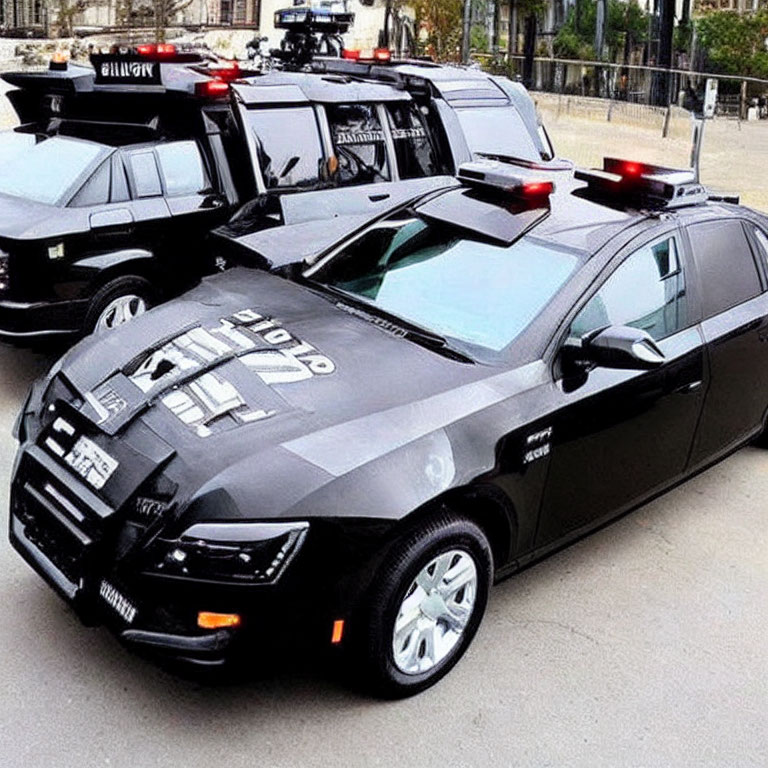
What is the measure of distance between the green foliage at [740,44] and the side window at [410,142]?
162 feet

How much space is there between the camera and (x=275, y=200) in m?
6.51

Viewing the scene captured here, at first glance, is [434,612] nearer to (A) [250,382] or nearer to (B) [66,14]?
(A) [250,382]

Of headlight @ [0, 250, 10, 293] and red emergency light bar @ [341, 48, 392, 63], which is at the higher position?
red emergency light bar @ [341, 48, 392, 63]

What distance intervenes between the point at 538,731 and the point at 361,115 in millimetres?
4815

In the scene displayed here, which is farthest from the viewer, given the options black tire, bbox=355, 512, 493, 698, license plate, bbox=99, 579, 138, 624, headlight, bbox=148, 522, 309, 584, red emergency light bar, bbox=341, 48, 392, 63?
red emergency light bar, bbox=341, 48, 392, 63

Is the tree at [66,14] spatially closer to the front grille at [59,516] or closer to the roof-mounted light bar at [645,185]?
the roof-mounted light bar at [645,185]

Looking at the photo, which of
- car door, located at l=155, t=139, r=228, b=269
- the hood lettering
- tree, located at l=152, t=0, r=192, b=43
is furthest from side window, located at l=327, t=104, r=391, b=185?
tree, located at l=152, t=0, r=192, b=43

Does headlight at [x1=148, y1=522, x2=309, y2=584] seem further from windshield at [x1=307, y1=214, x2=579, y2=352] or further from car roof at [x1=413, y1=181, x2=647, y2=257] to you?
car roof at [x1=413, y1=181, x2=647, y2=257]

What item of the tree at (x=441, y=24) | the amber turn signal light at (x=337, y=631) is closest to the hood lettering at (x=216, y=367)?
the amber turn signal light at (x=337, y=631)

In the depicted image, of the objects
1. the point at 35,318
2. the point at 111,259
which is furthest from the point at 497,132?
the point at 35,318

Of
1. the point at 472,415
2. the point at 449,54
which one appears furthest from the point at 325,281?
the point at 449,54

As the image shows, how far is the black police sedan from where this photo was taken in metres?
3.14

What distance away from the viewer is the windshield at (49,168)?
6.29 m

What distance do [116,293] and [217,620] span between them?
11.6 feet
